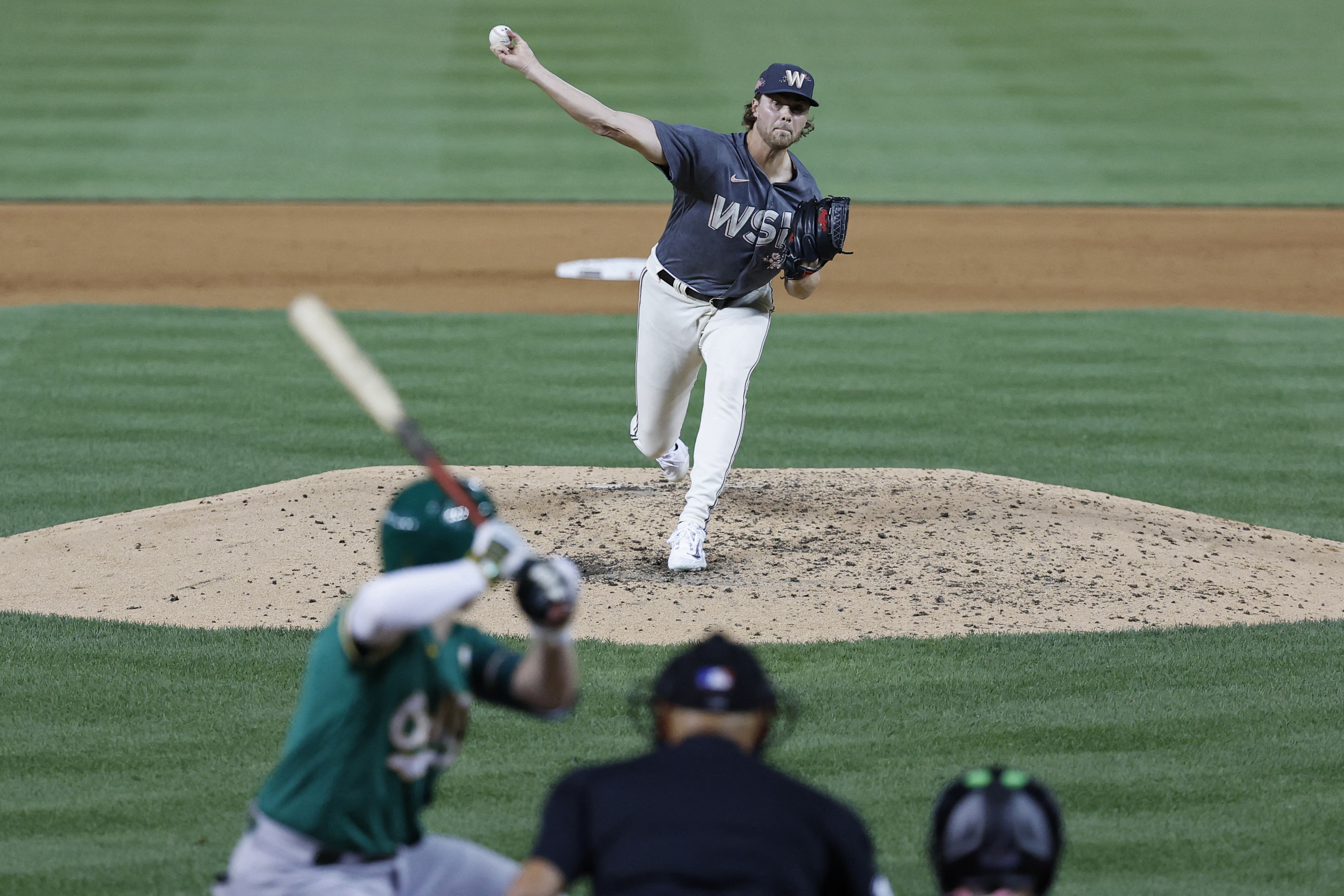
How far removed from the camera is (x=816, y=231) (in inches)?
294

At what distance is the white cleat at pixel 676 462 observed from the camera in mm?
8305

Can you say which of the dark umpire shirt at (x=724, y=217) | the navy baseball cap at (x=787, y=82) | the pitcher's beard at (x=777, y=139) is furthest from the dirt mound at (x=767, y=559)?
the navy baseball cap at (x=787, y=82)

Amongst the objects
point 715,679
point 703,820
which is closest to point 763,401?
point 715,679

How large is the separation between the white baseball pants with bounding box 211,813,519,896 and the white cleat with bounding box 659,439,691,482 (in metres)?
5.04

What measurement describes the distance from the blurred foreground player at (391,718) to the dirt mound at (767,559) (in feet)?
10.8

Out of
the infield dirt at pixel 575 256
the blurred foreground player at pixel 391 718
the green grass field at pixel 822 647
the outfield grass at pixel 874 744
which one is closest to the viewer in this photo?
the blurred foreground player at pixel 391 718

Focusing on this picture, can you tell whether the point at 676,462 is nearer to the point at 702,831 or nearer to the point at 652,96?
the point at 702,831

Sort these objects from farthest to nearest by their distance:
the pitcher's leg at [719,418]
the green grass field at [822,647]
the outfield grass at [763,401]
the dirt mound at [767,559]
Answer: the outfield grass at [763,401] < the pitcher's leg at [719,418] < the dirt mound at [767,559] < the green grass field at [822,647]

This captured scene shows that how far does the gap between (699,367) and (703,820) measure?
5.17 metres

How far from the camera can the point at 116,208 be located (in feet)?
62.1

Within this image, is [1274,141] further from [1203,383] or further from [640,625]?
[640,625]

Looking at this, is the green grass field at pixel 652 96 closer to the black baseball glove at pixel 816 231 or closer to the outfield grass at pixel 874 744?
the black baseball glove at pixel 816 231

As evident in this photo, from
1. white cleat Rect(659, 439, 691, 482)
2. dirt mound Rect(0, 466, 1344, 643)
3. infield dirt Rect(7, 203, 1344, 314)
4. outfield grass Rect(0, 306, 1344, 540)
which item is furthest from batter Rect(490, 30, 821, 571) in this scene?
infield dirt Rect(7, 203, 1344, 314)

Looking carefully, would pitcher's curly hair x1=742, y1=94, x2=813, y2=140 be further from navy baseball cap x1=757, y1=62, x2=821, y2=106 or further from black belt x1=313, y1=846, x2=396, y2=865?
black belt x1=313, y1=846, x2=396, y2=865
